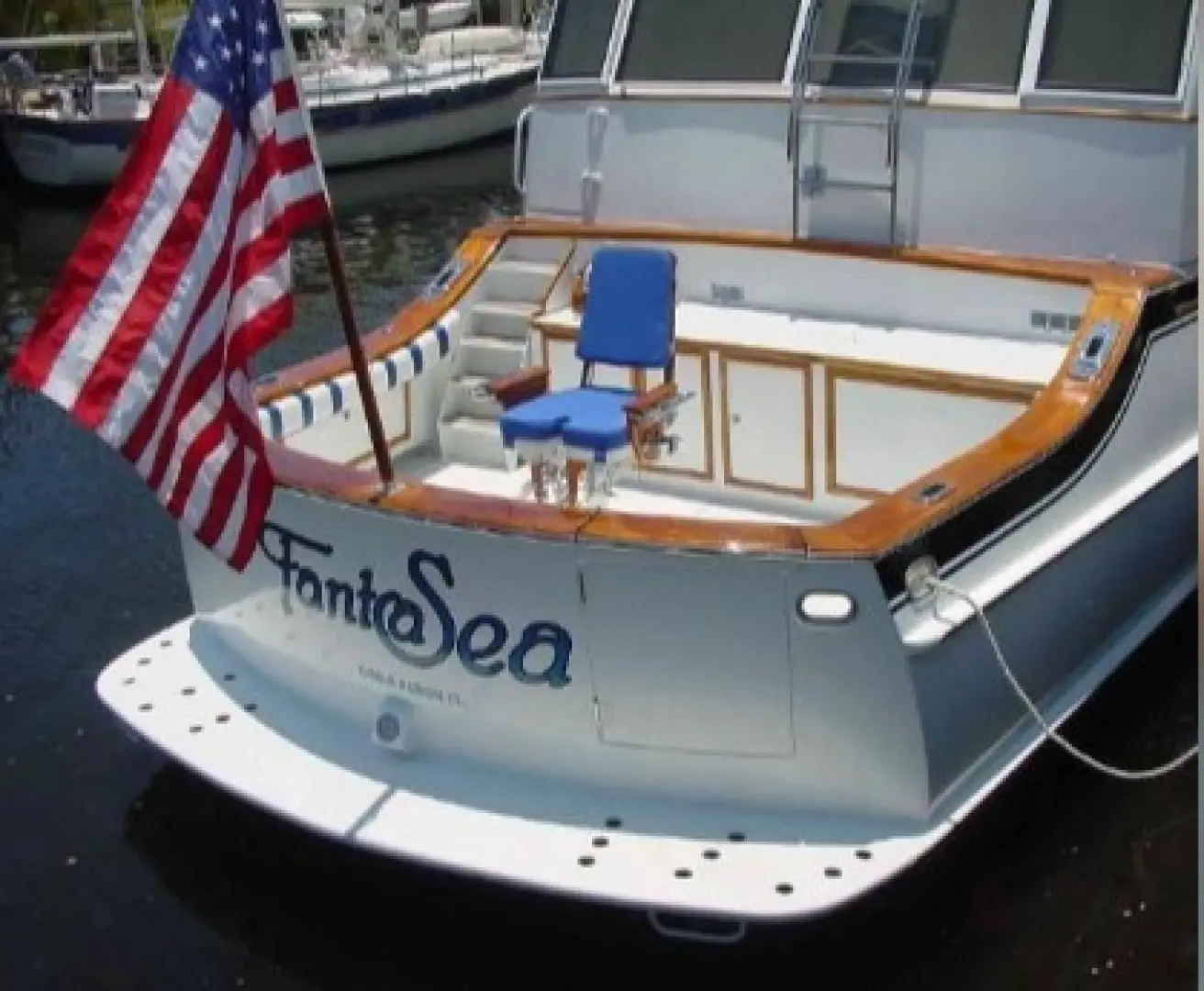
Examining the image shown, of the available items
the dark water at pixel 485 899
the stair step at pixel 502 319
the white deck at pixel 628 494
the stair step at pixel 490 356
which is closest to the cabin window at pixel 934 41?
the stair step at pixel 502 319

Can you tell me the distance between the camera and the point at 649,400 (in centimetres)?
603

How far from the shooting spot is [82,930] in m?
5.38

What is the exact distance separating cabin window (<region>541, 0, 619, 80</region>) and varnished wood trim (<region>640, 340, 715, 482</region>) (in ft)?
5.74

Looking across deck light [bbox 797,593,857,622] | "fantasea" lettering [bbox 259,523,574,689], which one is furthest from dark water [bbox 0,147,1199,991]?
deck light [bbox 797,593,857,622]

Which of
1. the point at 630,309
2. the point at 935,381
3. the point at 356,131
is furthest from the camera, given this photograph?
the point at 356,131

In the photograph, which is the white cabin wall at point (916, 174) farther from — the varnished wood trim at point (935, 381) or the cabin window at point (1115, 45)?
the varnished wood trim at point (935, 381)

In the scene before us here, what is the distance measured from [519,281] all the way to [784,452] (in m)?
1.63

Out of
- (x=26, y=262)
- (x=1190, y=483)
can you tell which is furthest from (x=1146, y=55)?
(x=26, y=262)

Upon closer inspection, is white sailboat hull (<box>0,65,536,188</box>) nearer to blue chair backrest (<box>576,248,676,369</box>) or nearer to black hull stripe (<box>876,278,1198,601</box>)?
blue chair backrest (<box>576,248,676,369</box>)

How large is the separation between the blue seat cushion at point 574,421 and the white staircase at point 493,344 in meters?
0.78

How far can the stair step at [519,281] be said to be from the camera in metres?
7.56

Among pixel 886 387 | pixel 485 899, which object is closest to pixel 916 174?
pixel 886 387

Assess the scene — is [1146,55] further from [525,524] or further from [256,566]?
[256,566]

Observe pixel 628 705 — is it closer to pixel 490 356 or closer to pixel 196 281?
pixel 196 281
